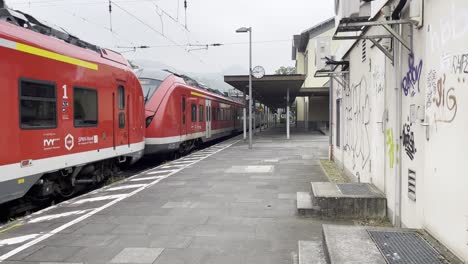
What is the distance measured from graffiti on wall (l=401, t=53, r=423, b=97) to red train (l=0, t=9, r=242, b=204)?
5575mm

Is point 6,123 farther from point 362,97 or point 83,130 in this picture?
point 362,97

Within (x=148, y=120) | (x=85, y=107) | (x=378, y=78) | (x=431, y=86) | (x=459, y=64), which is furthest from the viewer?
(x=148, y=120)

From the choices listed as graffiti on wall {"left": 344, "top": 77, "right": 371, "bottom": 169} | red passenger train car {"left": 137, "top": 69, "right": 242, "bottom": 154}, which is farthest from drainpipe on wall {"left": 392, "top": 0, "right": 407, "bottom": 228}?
red passenger train car {"left": 137, "top": 69, "right": 242, "bottom": 154}

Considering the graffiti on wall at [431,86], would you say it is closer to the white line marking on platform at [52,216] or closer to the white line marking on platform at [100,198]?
the white line marking on platform at [52,216]

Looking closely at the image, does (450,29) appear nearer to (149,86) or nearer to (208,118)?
(149,86)

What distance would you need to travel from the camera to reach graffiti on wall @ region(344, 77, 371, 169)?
858 cm

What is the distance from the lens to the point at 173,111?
50.2 ft

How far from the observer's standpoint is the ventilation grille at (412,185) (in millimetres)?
5367

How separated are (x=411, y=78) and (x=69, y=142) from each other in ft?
20.1

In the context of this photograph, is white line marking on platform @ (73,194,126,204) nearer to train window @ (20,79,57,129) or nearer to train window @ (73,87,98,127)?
train window @ (73,87,98,127)

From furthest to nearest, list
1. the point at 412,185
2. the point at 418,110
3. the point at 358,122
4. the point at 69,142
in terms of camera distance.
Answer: the point at 358,122 < the point at 69,142 < the point at 412,185 < the point at 418,110

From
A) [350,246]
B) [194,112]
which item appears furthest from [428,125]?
[194,112]

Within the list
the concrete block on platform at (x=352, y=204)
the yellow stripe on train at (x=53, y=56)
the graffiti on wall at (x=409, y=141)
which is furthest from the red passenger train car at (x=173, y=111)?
the graffiti on wall at (x=409, y=141)

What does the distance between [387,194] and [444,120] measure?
2.64 metres
